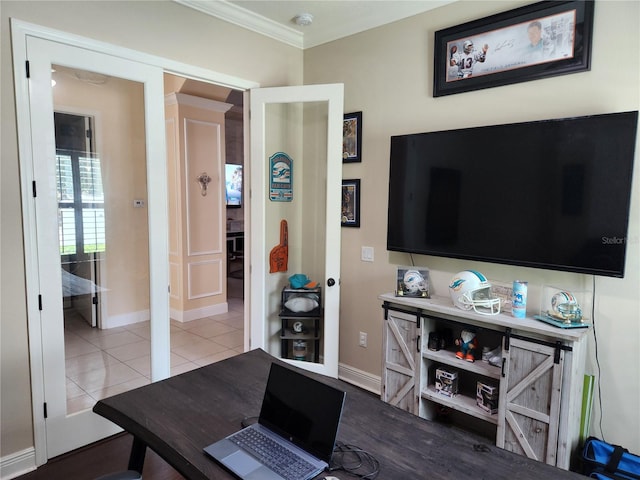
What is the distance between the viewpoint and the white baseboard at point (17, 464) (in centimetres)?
213

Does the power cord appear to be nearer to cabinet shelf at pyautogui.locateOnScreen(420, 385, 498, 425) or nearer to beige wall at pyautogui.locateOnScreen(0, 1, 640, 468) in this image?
cabinet shelf at pyautogui.locateOnScreen(420, 385, 498, 425)

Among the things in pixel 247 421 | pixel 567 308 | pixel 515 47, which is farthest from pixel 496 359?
pixel 515 47

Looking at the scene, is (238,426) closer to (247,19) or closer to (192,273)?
(247,19)

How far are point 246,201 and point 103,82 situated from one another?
131 centimetres

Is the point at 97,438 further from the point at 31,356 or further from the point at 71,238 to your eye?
the point at 71,238

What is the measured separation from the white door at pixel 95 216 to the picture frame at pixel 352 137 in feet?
4.53

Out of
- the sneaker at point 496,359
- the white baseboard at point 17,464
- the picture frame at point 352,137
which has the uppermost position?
the picture frame at point 352,137

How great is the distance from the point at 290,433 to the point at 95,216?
199cm

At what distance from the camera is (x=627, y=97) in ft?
6.63

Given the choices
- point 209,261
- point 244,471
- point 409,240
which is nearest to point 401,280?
point 409,240

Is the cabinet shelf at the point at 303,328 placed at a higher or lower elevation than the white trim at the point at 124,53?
lower

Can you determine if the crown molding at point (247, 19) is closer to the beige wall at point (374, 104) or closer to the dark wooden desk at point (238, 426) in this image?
the beige wall at point (374, 104)

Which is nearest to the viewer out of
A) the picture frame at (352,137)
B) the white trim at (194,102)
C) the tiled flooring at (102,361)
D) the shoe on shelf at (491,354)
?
the shoe on shelf at (491,354)

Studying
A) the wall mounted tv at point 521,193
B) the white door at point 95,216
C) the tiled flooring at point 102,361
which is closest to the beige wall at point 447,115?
the wall mounted tv at point 521,193
